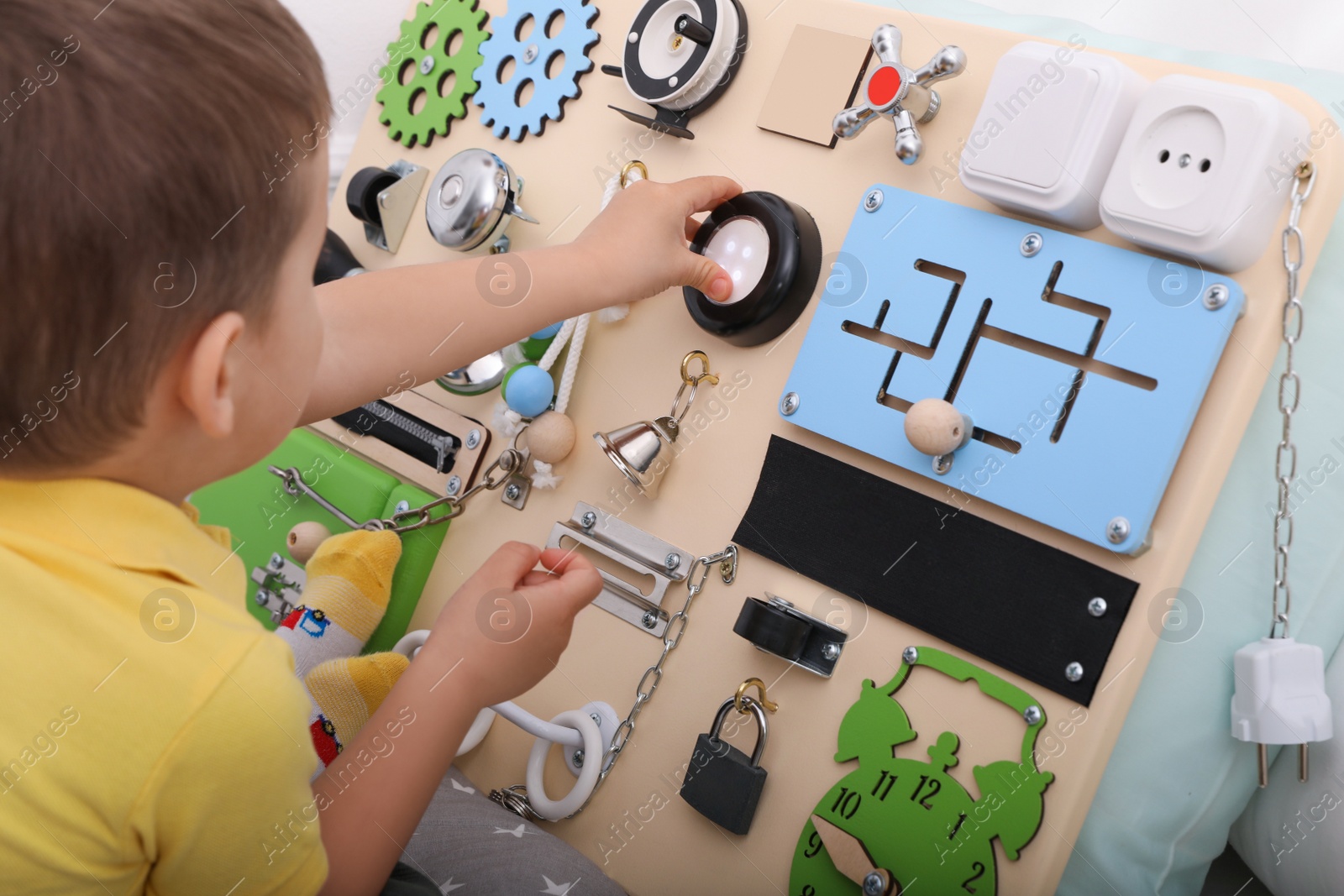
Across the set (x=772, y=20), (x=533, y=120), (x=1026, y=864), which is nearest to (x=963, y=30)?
(x=772, y=20)

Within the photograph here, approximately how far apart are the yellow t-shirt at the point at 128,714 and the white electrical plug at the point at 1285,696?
484mm

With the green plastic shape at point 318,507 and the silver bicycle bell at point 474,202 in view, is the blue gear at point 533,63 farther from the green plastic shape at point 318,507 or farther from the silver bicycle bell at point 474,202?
the green plastic shape at point 318,507

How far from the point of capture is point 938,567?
1.84 ft

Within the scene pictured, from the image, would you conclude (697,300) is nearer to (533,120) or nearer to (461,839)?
(533,120)

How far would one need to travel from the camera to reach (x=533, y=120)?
0.81m

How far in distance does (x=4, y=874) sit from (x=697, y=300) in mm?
477

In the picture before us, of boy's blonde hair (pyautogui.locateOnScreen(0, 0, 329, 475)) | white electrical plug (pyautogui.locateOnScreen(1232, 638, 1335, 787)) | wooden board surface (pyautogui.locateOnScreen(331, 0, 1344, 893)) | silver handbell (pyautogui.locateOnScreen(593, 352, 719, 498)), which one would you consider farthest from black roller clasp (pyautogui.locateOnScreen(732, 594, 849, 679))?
boy's blonde hair (pyautogui.locateOnScreen(0, 0, 329, 475))

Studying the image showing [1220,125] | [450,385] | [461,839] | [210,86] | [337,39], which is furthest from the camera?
[337,39]

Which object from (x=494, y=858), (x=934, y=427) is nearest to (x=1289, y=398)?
(x=934, y=427)

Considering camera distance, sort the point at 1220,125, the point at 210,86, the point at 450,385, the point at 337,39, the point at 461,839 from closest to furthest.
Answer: the point at 210,86 < the point at 1220,125 < the point at 461,839 < the point at 450,385 < the point at 337,39

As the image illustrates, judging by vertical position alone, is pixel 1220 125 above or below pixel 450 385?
above

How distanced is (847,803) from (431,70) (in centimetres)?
74

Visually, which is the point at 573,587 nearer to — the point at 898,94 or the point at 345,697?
the point at 345,697

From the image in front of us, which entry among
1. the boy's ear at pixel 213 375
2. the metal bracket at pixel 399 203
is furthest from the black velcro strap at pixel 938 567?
the metal bracket at pixel 399 203
